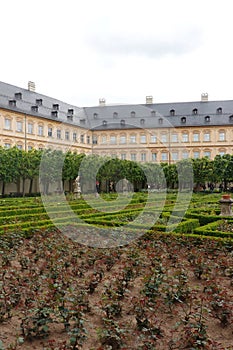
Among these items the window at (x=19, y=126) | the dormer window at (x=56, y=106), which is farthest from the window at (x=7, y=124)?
the dormer window at (x=56, y=106)

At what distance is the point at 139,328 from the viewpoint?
16.9ft

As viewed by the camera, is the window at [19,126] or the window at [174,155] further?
the window at [174,155]

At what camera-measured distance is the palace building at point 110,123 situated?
3606 centimetres

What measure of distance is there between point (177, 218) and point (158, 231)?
9.95ft

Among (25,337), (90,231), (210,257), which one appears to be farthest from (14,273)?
(90,231)

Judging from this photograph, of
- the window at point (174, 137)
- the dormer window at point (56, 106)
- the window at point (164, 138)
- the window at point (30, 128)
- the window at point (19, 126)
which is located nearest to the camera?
the window at point (19, 126)

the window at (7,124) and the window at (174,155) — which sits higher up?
the window at (7,124)

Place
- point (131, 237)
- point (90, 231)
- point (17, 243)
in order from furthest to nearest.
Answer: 1. point (90, 231)
2. point (131, 237)
3. point (17, 243)

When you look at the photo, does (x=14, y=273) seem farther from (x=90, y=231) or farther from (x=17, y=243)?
(x=90, y=231)

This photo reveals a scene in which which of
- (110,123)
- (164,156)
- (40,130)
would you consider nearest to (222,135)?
(164,156)

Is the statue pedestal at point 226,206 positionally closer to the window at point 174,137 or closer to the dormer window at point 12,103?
the dormer window at point 12,103

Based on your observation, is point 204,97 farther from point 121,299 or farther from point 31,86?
point 121,299

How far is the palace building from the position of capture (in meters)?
36.1

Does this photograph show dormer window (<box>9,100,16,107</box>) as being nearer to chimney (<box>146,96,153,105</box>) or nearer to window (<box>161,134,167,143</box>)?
window (<box>161,134,167,143</box>)
